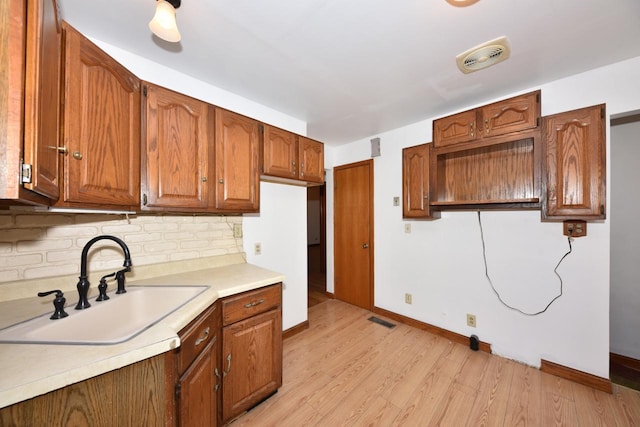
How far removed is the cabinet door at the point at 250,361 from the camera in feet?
4.64

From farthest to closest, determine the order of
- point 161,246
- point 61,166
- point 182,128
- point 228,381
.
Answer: point 161,246 < point 182,128 < point 228,381 < point 61,166

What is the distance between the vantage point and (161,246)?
1711 mm

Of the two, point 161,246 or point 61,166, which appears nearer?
point 61,166

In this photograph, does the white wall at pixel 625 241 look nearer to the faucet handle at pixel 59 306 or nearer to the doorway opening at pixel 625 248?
the doorway opening at pixel 625 248

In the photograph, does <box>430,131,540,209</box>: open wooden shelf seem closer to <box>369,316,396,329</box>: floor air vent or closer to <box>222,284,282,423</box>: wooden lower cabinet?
<box>369,316,396,329</box>: floor air vent

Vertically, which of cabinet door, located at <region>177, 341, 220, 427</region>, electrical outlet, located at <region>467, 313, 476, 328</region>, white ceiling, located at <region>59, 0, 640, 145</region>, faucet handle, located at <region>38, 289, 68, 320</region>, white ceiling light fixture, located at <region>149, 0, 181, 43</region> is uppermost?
white ceiling, located at <region>59, 0, 640, 145</region>

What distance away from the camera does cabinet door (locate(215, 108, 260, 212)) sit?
171 cm

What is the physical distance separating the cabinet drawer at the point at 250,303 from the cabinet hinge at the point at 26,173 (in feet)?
3.22

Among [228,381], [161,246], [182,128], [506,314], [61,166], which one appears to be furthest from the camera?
[506,314]

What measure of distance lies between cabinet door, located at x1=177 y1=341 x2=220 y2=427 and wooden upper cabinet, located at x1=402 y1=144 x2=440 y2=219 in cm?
221

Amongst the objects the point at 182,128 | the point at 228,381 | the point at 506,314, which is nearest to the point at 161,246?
the point at 182,128

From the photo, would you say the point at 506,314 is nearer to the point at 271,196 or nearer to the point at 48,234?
the point at 271,196

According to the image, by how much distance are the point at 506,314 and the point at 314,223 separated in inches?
195

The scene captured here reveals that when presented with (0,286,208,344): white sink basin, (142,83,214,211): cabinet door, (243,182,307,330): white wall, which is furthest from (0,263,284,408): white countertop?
(243,182,307,330): white wall
